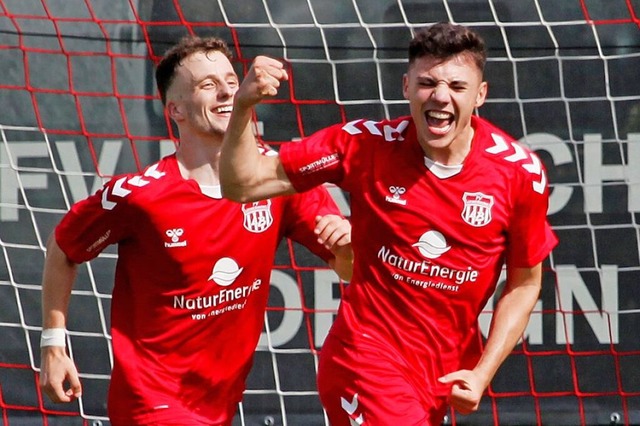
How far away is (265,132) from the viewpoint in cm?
522

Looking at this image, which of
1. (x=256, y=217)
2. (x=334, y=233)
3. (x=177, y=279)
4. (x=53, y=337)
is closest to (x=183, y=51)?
(x=256, y=217)

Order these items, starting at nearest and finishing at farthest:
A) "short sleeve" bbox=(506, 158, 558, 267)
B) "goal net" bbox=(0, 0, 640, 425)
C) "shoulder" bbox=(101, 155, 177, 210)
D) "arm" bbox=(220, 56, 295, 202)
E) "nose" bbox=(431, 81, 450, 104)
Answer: "arm" bbox=(220, 56, 295, 202) < "nose" bbox=(431, 81, 450, 104) < "short sleeve" bbox=(506, 158, 558, 267) < "shoulder" bbox=(101, 155, 177, 210) < "goal net" bbox=(0, 0, 640, 425)

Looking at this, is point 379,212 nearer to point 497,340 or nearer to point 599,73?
point 497,340

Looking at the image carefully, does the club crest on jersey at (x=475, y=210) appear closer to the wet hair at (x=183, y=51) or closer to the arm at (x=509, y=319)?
the arm at (x=509, y=319)

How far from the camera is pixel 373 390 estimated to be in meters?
3.63

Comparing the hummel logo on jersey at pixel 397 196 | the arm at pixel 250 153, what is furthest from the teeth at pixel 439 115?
the arm at pixel 250 153

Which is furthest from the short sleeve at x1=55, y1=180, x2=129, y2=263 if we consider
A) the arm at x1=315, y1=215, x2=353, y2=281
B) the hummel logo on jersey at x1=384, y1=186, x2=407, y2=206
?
the hummel logo on jersey at x1=384, y1=186, x2=407, y2=206

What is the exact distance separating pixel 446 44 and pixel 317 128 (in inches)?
67.2

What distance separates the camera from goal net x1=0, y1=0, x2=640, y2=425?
202 inches

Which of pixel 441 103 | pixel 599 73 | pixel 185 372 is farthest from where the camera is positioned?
pixel 599 73

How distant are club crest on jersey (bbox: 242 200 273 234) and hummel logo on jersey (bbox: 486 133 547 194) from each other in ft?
2.66

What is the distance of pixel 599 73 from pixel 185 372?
224 centimetres

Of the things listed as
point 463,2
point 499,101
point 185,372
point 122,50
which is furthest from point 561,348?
point 122,50

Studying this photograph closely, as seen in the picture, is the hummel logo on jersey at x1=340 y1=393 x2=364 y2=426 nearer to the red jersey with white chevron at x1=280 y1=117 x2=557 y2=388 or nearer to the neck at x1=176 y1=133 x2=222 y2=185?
the red jersey with white chevron at x1=280 y1=117 x2=557 y2=388
